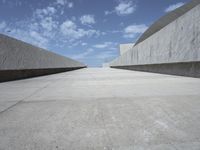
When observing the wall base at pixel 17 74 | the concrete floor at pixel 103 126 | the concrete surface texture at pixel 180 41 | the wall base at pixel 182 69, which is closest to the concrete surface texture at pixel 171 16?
the concrete surface texture at pixel 180 41

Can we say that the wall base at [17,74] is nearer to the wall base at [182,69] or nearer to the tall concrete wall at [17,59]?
the tall concrete wall at [17,59]

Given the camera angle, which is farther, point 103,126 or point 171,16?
point 171,16

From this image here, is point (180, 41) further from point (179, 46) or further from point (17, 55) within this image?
point (17, 55)

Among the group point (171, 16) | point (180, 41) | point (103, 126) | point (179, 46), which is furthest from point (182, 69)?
point (171, 16)

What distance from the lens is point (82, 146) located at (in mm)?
1321

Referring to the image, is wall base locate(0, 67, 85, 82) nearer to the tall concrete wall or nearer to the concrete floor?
the tall concrete wall

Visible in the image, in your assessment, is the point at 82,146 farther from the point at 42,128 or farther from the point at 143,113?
the point at 143,113

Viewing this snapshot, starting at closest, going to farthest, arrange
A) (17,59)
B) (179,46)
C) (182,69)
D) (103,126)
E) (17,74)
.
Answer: (103,126), (182,69), (179,46), (17,59), (17,74)

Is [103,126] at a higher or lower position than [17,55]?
lower

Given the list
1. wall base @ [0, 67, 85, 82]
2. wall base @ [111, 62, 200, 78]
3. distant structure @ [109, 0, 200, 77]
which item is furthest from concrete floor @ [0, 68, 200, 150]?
wall base @ [0, 67, 85, 82]

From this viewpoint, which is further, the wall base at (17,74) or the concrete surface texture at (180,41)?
the wall base at (17,74)

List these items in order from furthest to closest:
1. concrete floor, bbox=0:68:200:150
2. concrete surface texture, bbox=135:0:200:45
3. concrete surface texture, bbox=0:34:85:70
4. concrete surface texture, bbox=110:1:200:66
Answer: concrete surface texture, bbox=135:0:200:45 → concrete surface texture, bbox=0:34:85:70 → concrete surface texture, bbox=110:1:200:66 → concrete floor, bbox=0:68:200:150

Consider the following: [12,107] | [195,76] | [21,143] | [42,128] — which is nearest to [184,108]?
[42,128]

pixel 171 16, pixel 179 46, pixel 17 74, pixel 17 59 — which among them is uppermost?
pixel 171 16
